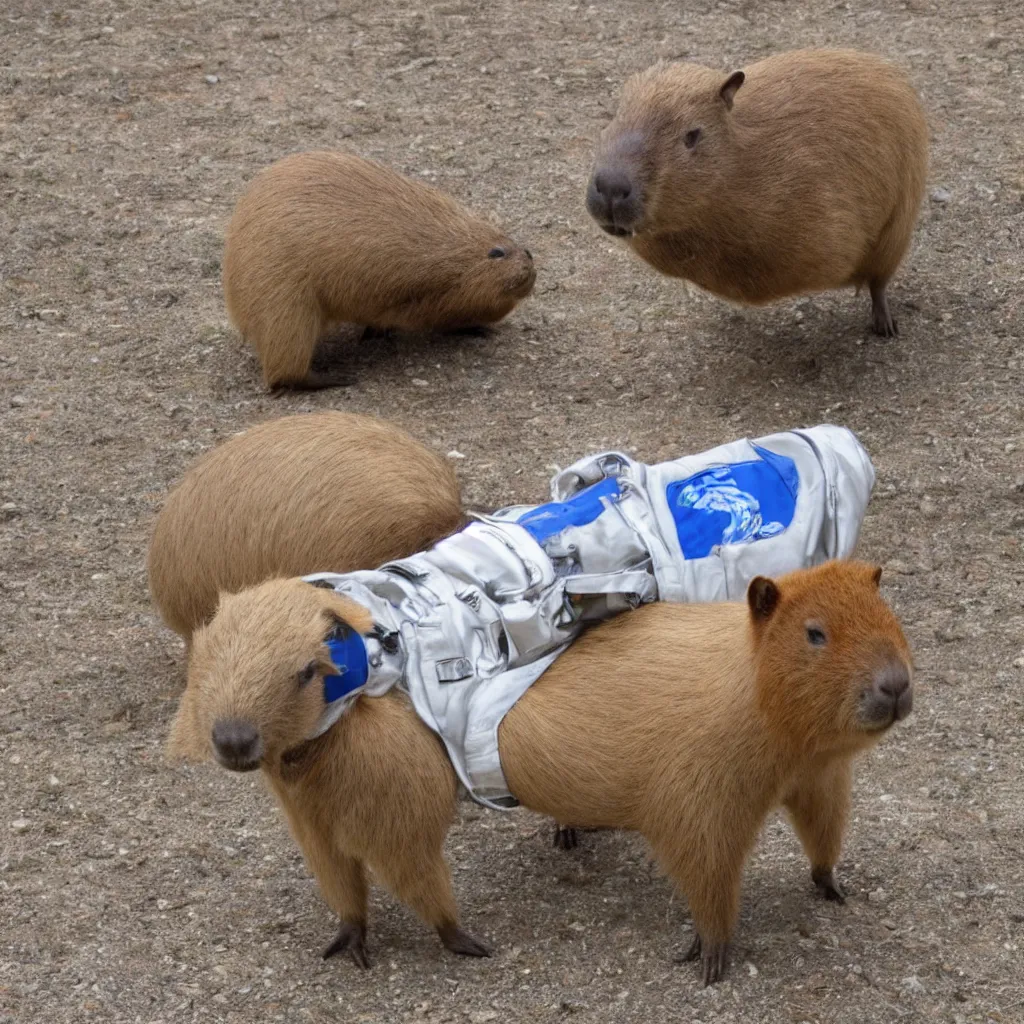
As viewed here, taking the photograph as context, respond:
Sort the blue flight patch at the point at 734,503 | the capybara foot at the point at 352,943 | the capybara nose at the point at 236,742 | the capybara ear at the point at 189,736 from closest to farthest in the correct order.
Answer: the capybara nose at the point at 236,742
the capybara ear at the point at 189,736
the capybara foot at the point at 352,943
the blue flight patch at the point at 734,503

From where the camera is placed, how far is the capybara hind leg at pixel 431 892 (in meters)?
3.92

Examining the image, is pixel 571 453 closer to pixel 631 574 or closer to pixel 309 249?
pixel 309 249

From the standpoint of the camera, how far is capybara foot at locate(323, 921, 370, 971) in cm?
411

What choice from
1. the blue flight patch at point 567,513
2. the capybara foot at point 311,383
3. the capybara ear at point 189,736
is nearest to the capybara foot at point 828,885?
the blue flight patch at point 567,513

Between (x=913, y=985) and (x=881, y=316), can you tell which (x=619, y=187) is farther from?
(x=913, y=985)

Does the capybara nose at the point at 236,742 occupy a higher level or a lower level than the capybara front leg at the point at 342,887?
higher

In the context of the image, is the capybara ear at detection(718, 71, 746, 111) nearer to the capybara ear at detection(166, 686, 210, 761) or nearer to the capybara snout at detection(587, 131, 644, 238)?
the capybara snout at detection(587, 131, 644, 238)

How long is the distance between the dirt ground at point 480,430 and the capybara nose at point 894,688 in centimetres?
Answer: 76

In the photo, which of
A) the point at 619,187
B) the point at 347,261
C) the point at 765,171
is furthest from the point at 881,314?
the point at 347,261

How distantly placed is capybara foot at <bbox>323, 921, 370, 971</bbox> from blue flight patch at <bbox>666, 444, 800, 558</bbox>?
1.24 m

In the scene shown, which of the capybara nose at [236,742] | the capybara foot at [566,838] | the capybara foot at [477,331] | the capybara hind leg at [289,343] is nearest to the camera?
the capybara nose at [236,742]

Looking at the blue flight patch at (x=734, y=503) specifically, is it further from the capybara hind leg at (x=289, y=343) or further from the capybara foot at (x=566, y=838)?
the capybara hind leg at (x=289, y=343)

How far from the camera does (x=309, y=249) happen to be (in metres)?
6.81

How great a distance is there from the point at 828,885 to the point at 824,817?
0.77ft
